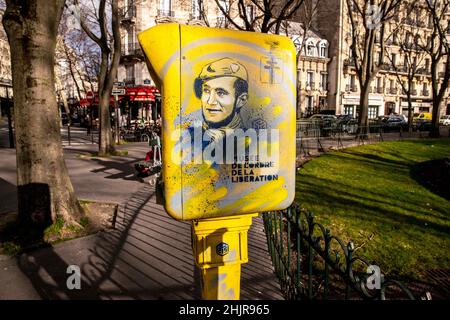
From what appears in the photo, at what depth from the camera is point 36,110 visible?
4484mm

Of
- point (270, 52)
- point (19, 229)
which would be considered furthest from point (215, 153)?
point (19, 229)

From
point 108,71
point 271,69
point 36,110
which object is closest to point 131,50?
point 108,71

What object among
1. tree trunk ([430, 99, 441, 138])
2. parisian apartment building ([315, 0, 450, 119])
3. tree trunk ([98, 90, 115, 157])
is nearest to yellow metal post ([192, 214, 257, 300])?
tree trunk ([98, 90, 115, 157])

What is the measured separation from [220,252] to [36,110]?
393 cm

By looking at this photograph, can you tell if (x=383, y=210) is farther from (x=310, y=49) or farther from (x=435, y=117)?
(x=310, y=49)

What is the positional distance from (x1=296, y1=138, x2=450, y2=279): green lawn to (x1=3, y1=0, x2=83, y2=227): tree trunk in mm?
4618

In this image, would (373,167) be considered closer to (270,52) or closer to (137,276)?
(137,276)

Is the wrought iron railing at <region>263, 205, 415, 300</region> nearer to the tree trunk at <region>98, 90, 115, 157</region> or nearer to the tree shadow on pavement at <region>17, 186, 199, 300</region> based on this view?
the tree shadow on pavement at <region>17, 186, 199, 300</region>

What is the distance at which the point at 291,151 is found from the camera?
182cm

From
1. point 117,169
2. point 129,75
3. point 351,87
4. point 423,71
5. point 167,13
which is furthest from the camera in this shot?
point 423,71

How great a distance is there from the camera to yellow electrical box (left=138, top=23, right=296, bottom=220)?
156cm

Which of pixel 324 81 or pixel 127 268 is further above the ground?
pixel 324 81

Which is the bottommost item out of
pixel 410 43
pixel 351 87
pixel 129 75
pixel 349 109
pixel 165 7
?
pixel 349 109

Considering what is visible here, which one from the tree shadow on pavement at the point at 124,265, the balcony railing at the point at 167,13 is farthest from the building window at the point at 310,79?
the tree shadow on pavement at the point at 124,265
